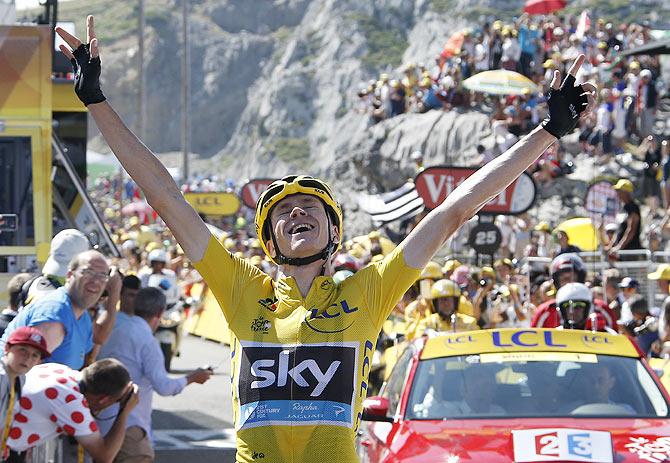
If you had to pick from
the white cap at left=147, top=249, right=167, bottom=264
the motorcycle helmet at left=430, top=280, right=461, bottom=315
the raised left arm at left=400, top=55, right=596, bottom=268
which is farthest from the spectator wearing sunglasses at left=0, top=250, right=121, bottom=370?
the white cap at left=147, top=249, right=167, bottom=264

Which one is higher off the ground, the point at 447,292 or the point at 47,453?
the point at 447,292

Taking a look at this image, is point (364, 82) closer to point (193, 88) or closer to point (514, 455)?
point (193, 88)

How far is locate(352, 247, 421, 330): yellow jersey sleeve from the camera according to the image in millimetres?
4387

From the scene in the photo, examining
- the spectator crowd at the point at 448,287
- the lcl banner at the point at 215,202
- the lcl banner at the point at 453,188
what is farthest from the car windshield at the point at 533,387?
the lcl banner at the point at 215,202

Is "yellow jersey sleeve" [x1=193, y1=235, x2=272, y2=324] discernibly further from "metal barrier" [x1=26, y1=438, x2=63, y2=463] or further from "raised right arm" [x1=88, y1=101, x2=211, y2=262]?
"metal barrier" [x1=26, y1=438, x2=63, y2=463]

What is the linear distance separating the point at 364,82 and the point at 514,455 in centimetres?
7228

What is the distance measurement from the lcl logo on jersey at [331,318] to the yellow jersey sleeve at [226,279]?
8.5 inches

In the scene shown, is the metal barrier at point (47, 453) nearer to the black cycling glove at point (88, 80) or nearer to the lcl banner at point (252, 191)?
the black cycling glove at point (88, 80)

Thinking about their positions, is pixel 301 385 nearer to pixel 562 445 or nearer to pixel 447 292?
pixel 562 445

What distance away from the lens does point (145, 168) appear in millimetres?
4473

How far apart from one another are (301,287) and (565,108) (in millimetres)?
1011

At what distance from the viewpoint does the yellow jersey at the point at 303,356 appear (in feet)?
14.0

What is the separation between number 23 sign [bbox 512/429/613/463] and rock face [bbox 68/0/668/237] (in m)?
20.6

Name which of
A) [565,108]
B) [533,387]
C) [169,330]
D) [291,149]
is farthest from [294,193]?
[291,149]
